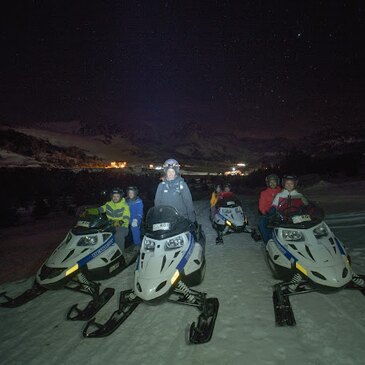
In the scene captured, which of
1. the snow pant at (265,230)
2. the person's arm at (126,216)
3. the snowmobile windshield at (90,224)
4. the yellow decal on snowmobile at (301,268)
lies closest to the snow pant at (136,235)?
the person's arm at (126,216)

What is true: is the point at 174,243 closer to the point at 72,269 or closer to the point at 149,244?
the point at 149,244

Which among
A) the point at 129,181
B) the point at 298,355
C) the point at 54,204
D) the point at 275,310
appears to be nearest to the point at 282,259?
the point at 275,310

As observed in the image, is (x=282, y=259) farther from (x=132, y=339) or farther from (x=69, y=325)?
(x=69, y=325)

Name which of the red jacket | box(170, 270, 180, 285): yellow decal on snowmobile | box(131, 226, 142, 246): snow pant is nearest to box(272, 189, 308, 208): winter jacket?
the red jacket

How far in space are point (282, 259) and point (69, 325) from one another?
360cm

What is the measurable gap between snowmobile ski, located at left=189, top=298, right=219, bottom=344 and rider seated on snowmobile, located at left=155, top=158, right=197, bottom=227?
2335mm

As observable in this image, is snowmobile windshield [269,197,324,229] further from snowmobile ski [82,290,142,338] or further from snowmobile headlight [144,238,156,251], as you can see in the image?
snowmobile ski [82,290,142,338]

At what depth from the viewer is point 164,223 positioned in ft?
17.0

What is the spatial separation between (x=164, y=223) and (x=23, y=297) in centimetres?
329

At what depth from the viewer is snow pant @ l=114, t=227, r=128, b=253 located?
22.2ft

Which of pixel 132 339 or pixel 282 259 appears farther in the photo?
pixel 282 259

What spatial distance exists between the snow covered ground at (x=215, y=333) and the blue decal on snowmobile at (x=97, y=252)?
813 mm

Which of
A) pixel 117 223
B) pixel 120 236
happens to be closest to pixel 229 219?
pixel 117 223

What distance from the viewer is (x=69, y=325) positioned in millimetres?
4949
